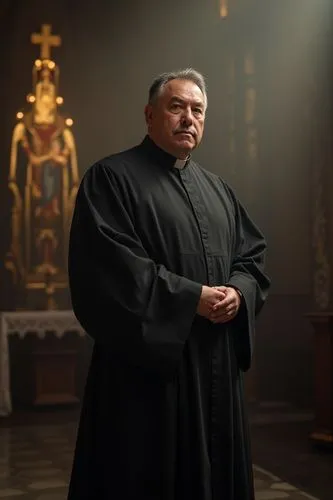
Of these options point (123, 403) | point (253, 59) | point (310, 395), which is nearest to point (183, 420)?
point (123, 403)

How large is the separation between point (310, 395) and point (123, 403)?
6.01m

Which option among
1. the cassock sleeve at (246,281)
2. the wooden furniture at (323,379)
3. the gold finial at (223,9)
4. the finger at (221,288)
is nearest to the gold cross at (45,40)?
the gold finial at (223,9)

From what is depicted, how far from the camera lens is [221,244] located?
9.70ft

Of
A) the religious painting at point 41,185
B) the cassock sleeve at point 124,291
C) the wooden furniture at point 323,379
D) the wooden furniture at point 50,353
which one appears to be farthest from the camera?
the religious painting at point 41,185

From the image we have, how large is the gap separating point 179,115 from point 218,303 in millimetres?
718

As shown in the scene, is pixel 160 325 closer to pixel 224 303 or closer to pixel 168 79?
pixel 224 303

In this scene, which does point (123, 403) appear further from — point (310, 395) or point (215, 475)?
point (310, 395)

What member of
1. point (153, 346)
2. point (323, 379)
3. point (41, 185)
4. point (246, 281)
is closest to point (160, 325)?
point (153, 346)

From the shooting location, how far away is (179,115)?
2.87m

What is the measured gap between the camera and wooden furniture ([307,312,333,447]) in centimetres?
622

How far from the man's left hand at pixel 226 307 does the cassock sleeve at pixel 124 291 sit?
0.30 ft

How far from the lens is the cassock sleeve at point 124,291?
2602mm

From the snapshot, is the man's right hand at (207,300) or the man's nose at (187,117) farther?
the man's nose at (187,117)

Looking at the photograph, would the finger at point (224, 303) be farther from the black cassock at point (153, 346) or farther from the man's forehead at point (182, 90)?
the man's forehead at point (182, 90)
